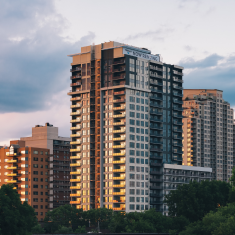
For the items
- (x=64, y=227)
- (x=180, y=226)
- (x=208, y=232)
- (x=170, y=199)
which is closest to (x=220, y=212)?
(x=208, y=232)

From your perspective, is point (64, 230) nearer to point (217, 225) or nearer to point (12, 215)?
point (12, 215)

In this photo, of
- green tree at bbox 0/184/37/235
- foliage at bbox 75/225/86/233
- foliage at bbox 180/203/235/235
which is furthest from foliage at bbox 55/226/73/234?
green tree at bbox 0/184/37/235

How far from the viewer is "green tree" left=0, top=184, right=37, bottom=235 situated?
126m

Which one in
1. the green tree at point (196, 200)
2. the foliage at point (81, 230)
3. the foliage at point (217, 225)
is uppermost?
the green tree at point (196, 200)

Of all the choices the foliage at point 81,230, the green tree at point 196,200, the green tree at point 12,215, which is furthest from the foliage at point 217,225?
the foliage at point 81,230

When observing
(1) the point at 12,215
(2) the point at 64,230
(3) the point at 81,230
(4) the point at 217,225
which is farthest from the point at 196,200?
(1) the point at 12,215

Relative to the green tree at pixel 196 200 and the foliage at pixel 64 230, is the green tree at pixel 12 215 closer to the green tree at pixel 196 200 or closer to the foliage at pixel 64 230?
the foliage at pixel 64 230

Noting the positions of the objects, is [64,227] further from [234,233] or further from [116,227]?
[234,233]

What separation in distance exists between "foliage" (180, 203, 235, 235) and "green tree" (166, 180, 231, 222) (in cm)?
1684

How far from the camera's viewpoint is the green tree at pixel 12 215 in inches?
4953

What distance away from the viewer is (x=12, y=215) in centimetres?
12619

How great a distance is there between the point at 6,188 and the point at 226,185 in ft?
267

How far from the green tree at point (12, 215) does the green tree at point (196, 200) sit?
55997mm

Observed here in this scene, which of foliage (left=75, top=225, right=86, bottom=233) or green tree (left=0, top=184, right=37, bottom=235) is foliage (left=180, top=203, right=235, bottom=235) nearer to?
green tree (left=0, top=184, right=37, bottom=235)
